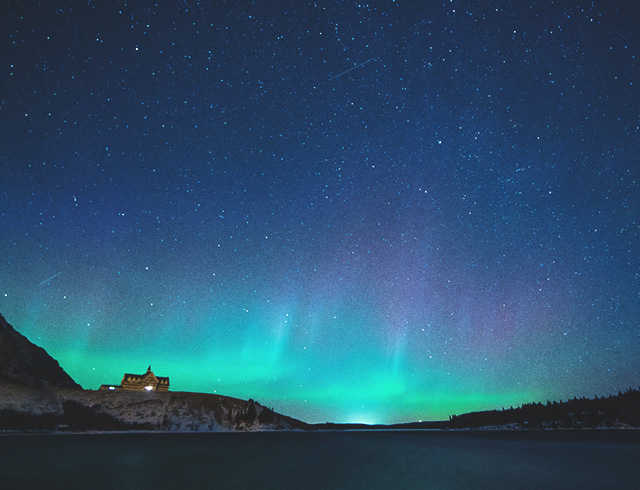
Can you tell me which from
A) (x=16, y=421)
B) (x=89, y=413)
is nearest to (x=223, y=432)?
(x=89, y=413)

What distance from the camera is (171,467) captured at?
4606 centimetres

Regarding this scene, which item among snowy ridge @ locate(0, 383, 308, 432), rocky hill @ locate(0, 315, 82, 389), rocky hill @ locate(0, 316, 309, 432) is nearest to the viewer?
snowy ridge @ locate(0, 383, 308, 432)

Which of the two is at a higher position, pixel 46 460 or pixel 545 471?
pixel 46 460

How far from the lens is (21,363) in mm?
169500

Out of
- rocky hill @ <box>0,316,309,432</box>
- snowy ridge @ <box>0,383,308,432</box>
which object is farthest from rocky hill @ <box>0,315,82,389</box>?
snowy ridge @ <box>0,383,308,432</box>

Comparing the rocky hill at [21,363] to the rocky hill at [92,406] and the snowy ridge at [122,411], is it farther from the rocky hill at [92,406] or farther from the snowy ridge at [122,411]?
the snowy ridge at [122,411]

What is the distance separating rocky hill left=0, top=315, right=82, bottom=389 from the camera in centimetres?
15800

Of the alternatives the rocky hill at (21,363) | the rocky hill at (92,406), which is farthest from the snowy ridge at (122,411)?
the rocky hill at (21,363)

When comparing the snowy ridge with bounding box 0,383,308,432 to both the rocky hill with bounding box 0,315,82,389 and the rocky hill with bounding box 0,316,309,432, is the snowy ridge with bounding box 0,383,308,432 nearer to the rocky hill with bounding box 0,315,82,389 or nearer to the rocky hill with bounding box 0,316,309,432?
the rocky hill with bounding box 0,316,309,432

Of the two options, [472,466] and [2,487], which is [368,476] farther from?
[2,487]

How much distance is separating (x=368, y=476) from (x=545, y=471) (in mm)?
28626

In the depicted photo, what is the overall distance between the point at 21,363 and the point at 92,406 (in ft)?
224

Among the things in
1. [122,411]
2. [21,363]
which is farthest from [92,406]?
[21,363]

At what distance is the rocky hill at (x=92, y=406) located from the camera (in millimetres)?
116812
